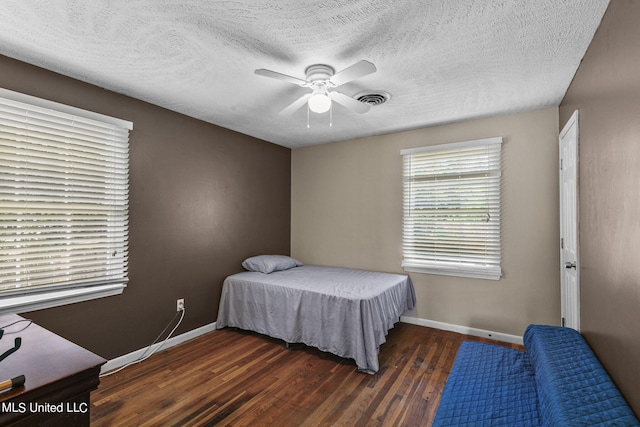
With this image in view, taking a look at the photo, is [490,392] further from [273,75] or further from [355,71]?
[273,75]

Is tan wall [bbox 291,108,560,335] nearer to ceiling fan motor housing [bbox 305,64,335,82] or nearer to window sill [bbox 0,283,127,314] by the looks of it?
ceiling fan motor housing [bbox 305,64,335,82]

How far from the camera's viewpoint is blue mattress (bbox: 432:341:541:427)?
137 cm

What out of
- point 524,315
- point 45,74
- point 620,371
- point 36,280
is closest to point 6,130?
point 45,74

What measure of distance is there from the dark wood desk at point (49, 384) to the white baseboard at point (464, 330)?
10.9 feet

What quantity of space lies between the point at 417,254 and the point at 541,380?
2.33 metres

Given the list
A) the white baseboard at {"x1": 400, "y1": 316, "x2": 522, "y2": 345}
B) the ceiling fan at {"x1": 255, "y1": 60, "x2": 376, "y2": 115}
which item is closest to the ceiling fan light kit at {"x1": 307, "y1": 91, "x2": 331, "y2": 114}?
the ceiling fan at {"x1": 255, "y1": 60, "x2": 376, "y2": 115}

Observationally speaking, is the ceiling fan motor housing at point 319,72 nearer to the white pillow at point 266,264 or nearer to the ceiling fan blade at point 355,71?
the ceiling fan blade at point 355,71

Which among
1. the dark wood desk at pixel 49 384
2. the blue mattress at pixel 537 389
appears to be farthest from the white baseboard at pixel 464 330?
the dark wood desk at pixel 49 384

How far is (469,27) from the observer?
181 cm

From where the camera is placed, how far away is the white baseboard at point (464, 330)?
10.6ft

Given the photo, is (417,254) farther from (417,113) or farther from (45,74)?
(45,74)

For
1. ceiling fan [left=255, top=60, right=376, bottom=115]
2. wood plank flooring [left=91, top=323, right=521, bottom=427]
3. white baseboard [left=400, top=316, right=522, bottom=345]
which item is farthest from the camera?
white baseboard [left=400, top=316, right=522, bottom=345]

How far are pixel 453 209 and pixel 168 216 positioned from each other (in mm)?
3138

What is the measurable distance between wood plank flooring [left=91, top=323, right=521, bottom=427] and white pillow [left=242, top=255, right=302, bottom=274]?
874 mm
